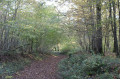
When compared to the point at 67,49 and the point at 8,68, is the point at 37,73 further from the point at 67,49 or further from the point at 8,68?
the point at 67,49

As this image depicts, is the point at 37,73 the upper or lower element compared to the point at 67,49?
upper

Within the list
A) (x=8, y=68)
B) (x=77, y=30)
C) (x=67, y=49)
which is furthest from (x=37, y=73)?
(x=67, y=49)

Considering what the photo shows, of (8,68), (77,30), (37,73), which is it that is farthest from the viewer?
(77,30)

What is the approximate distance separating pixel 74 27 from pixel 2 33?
677 centimetres

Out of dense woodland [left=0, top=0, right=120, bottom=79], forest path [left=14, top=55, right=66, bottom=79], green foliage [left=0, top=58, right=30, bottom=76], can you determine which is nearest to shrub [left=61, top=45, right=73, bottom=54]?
dense woodland [left=0, top=0, right=120, bottom=79]

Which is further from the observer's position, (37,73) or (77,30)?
(77,30)

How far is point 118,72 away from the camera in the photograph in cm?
468

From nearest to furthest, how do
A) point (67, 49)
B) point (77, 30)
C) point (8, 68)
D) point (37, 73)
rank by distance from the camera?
point (8, 68), point (37, 73), point (77, 30), point (67, 49)

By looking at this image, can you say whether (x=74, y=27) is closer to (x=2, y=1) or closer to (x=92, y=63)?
(x=92, y=63)

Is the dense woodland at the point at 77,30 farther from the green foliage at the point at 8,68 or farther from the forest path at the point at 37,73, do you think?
the forest path at the point at 37,73

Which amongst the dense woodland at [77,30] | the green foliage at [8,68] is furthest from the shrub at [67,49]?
the green foliage at [8,68]

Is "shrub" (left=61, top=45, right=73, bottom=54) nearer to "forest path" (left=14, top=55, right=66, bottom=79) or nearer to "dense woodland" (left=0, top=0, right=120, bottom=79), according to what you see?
"dense woodland" (left=0, top=0, right=120, bottom=79)

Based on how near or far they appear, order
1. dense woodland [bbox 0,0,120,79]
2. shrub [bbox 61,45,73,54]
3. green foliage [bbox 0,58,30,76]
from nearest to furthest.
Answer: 1. dense woodland [bbox 0,0,120,79]
2. green foliage [bbox 0,58,30,76]
3. shrub [bbox 61,45,73,54]

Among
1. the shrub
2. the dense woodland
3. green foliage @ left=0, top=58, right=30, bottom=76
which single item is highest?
the dense woodland
